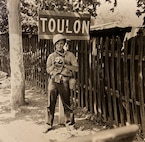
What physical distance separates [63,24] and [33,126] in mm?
2280

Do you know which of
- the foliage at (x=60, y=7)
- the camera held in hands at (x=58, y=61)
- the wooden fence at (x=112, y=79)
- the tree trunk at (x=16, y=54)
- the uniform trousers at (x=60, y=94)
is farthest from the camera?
the foliage at (x=60, y=7)

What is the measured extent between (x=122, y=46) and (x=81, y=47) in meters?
1.87

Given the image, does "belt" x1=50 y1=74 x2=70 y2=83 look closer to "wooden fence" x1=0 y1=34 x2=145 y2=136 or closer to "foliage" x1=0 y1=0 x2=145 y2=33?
"wooden fence" x1=0 y1=34 x2=145 y2=136

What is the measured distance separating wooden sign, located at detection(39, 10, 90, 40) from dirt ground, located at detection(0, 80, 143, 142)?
6.16 feet

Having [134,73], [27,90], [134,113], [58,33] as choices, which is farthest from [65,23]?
[27,90]

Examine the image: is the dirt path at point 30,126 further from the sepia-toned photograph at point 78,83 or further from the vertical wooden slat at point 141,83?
the vertical wooden slat at point 141,83

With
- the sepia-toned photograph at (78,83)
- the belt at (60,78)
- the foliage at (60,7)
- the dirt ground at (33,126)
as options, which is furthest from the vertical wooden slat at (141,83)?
the foliage at (60,7)

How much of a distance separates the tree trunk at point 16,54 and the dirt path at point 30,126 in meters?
0.33

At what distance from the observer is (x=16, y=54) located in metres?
8.79

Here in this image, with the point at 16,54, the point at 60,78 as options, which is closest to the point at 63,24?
the point at 60,78

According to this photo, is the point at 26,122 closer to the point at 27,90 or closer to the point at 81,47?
the point at 81,47

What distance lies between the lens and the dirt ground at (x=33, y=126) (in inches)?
245

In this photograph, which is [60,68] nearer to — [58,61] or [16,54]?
[58,61]

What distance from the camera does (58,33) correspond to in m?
6.45
